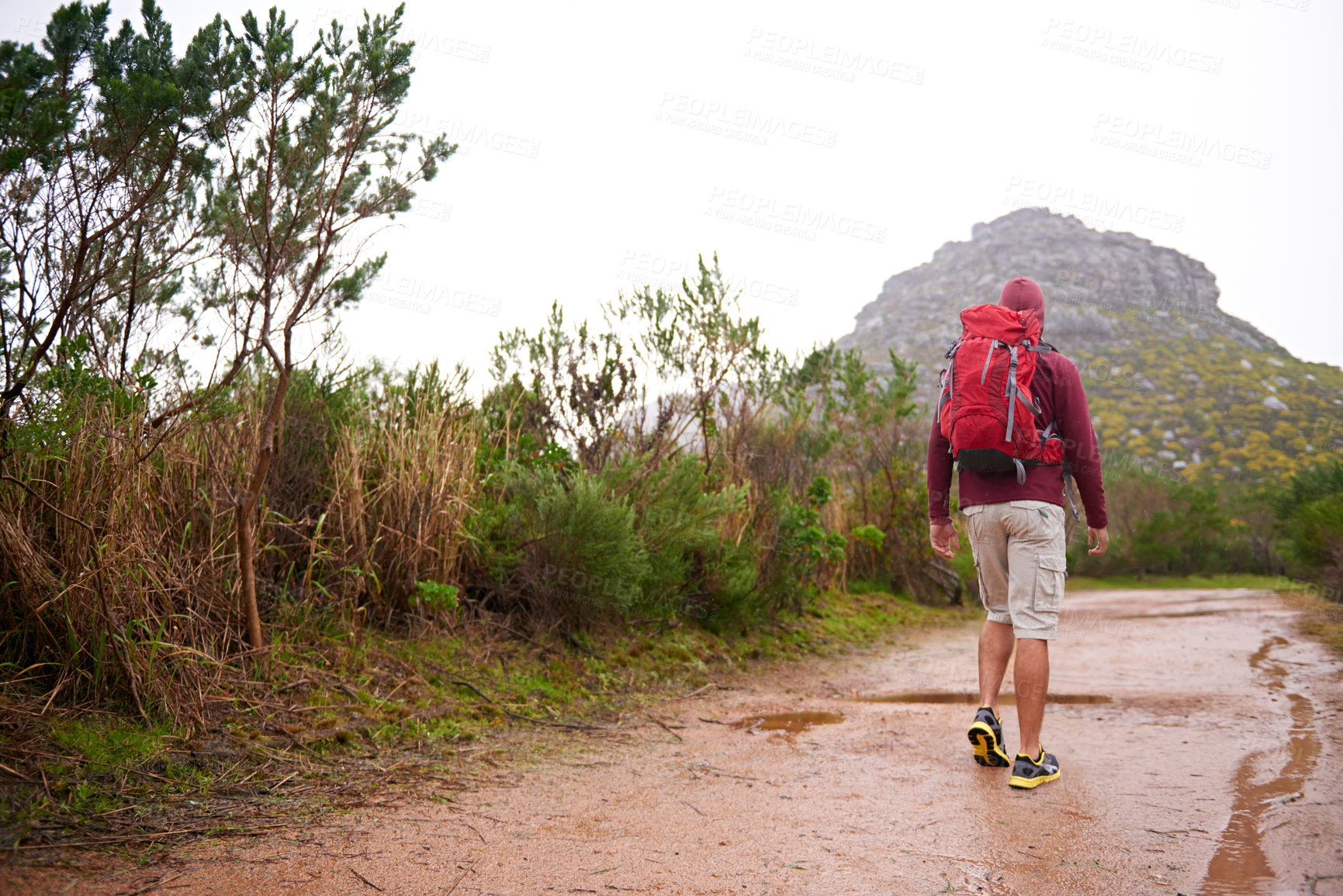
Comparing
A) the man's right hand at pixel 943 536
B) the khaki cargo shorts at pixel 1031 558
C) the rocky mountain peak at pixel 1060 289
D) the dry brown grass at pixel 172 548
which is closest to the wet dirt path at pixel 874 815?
the khaki cargo shorts at pixel 1031 558

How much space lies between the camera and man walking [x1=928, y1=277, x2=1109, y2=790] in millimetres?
3295

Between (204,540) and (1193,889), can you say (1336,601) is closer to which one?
(1193,889)

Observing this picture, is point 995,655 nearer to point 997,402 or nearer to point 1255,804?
point 1255,804

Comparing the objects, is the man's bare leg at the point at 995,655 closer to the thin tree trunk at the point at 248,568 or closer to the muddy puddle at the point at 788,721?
the muddy puddle at the point at 788,721

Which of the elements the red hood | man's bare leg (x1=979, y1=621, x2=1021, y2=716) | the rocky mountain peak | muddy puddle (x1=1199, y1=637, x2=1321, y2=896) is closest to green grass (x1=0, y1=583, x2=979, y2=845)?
man's bare leg (x1=979, y1=621, x2=1021, y2=716)

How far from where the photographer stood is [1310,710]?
4.14m

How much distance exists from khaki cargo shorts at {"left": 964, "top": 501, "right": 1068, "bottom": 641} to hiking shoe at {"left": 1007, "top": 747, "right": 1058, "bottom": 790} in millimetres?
486

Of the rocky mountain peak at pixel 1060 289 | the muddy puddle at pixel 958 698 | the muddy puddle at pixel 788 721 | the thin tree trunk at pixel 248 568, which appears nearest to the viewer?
the thin tree trunk at pixel 248 568

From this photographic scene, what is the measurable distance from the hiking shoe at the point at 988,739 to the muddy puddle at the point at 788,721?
1.06m

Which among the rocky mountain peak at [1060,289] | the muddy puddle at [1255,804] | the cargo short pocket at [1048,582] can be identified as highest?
the rocky mountain peak at [1060,289]

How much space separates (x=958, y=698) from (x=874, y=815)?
8.37ft

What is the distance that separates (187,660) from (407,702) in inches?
43.1

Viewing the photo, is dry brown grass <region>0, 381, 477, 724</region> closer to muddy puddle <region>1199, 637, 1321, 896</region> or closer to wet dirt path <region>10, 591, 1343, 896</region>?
wet dirt path <region>10, 591, 1343, 896</region>

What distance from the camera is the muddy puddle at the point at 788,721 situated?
438 cm
